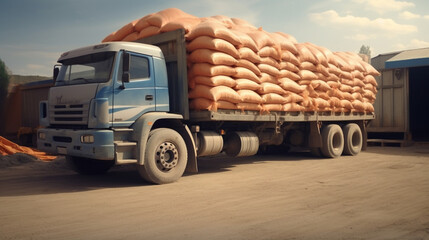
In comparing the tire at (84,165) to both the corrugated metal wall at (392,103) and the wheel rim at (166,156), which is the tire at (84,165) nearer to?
the wheel rim at (166,156)

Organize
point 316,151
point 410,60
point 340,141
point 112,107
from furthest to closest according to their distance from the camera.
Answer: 1. point 410,60
2. point 340,141
3. point 316,151
4. point 112,107

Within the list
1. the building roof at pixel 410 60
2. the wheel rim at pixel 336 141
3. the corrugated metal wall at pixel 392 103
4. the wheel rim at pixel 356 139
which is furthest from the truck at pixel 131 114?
the building roof at pixel 410 60

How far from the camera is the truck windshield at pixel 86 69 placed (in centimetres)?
664

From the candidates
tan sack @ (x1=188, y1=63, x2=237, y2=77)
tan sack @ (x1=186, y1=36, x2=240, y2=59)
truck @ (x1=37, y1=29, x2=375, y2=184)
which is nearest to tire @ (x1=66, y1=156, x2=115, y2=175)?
truck @ (x1=37, y1=29, x2=375, y2=184)

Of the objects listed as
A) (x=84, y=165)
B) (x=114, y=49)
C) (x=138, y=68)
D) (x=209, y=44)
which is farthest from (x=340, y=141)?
(x=114, y=49)

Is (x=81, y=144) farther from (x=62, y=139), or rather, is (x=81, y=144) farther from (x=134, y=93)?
(x=134, y=93)

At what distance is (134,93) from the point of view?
674 centimetres

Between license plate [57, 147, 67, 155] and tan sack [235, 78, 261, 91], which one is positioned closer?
license plate [57, 147, 67, 155]

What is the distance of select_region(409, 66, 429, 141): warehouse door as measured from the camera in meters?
17.9

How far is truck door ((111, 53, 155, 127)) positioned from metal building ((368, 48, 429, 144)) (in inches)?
474

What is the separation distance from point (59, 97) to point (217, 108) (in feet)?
9.78

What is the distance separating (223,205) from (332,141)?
7.38 m

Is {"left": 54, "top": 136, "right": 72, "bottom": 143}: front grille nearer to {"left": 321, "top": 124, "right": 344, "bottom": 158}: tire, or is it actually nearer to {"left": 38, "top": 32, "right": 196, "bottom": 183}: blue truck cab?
{"left": 38, "top": 32, "right": 196, "bottom": 183}: blue truck cab

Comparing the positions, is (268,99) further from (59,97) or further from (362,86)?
(362,86)
